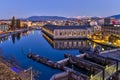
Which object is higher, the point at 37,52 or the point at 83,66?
the point at 83,66

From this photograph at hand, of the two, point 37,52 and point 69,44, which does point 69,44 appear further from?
point 37,52

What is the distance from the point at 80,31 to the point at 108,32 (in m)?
4.47

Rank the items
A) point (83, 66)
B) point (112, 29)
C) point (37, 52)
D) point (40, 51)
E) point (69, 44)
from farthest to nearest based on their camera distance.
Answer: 1. point (112, 29)
2. point (69, 44)
3. point (40, 51)
4. point (37, 52)
5. point (83, 66)

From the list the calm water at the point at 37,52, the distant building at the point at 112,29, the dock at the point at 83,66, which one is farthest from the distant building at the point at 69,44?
the dock at the point at 83,66

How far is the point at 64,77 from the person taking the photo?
9922mm

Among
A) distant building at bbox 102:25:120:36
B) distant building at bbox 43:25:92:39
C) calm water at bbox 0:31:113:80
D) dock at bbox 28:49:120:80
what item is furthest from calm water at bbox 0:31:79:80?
distant building at bbox 102:25:120:36

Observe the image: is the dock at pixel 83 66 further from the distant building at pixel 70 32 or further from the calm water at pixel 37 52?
the distant building at pixel 70 32

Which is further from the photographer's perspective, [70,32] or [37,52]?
[70,32]

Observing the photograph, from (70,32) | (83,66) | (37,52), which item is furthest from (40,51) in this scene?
(70,32)

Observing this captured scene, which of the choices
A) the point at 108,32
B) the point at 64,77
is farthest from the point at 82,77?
the point at 108,32

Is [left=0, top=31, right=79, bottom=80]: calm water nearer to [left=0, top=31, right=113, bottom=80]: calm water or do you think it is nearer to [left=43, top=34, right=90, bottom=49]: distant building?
[left=0, top=31, right=113, bottom=80]: calm water

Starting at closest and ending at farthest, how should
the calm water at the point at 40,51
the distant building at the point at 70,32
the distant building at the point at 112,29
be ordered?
the calm water at the point at 40,51, the distant building at the point at 112,29, the distant building at the point at 70,32

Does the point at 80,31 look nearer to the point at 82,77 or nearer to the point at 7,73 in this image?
the point at 82,77

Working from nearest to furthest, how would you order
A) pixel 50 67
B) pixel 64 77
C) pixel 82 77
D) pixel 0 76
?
pixel 0 76 → pixel 82 77 → pixel 64 77 → pixel 50 67
